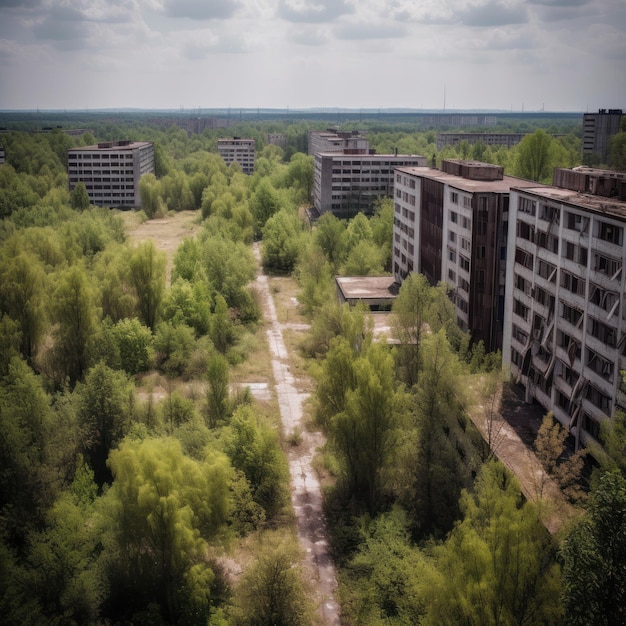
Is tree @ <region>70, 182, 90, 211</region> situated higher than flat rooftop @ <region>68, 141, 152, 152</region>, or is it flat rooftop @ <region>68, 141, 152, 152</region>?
flat rooftop @ <region>68, 141, 152, 152</region>

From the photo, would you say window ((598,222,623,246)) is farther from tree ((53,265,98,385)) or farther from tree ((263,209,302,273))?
tree ((263,209,302,273))

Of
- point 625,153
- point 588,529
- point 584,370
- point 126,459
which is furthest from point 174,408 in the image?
point 625,153

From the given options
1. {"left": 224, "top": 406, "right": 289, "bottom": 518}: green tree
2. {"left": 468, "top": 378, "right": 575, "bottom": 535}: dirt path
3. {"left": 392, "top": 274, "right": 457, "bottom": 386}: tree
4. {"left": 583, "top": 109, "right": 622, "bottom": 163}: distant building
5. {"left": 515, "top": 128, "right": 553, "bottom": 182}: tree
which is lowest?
{"left": 224, "top": 406, "right": 289, "bottom": 518}: green tree

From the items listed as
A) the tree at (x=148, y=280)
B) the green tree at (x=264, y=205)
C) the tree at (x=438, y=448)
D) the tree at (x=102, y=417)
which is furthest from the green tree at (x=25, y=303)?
the green tree at (x=264, y=205)

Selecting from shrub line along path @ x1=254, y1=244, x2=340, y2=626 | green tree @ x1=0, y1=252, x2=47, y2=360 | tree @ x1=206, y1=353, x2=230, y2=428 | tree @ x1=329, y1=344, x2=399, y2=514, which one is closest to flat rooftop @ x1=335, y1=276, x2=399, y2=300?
shrub line along path @ x1=254, y1=244, x2=340, y2=626

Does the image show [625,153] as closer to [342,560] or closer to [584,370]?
[584,370]
